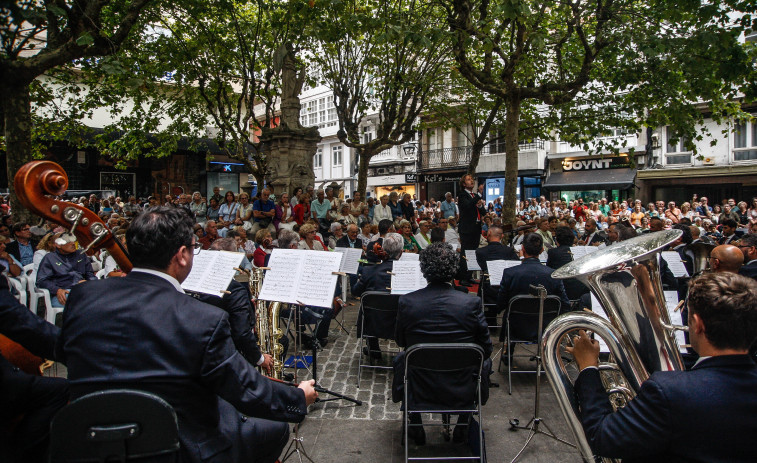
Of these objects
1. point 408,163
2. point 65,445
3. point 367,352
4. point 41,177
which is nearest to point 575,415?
point 65,445

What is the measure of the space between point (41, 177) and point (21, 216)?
8.11 m

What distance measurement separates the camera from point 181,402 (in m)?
1.73

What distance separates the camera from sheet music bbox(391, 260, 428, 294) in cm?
454

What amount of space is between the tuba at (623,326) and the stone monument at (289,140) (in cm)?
973

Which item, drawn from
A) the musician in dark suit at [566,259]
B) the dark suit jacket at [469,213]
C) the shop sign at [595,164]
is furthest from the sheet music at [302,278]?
the shop sign at [595,164]

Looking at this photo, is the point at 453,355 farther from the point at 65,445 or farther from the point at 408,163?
the point at 408,163

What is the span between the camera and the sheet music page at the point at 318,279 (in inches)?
147

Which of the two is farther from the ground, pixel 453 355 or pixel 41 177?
pixel 41 177

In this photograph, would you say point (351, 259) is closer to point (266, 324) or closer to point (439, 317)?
point (266, 324)

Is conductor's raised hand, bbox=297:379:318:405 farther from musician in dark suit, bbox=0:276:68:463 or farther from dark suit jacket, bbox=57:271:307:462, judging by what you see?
musician in dark suit, bbox=0:276:68:463

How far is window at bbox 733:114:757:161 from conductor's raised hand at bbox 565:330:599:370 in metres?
24.5

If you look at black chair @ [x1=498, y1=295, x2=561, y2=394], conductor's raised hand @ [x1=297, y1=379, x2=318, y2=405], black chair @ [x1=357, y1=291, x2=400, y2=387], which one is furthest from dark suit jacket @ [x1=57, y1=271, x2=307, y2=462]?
black chair @ [x1=498, y1=295, x2=561, y2=394]

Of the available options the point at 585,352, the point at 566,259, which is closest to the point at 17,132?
the point at 566,259

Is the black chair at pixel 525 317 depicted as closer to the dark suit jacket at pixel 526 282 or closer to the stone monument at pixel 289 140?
the dark suit jacket at pixel 526 282
